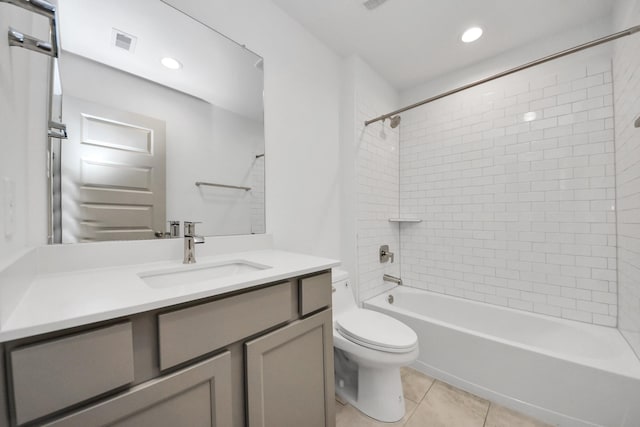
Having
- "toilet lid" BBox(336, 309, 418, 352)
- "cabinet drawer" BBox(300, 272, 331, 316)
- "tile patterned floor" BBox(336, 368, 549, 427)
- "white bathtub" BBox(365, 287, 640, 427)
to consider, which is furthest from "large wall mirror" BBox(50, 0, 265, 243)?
"white bathtub" BBox(365, 287, 640, 427)

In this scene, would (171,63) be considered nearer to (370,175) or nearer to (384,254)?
(370,175)

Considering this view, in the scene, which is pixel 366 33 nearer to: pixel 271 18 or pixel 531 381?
pixel 271 18

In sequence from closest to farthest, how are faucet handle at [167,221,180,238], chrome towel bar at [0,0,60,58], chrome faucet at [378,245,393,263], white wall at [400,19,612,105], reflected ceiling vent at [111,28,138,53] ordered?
chrome towel bar at [0,0,60,58] → reflected ceiling vent at [111,28,138,53] → faucet handle at [167,221,180,238] → white wall at [400,19,612,105] → chrome faucet at [378,245,393,263]

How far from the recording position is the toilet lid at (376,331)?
130 centimetres

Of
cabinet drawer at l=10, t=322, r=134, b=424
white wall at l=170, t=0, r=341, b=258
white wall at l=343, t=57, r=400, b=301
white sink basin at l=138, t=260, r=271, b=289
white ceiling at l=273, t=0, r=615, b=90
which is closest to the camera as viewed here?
cabinet drawer at l=10, t=322, r=134, b=424

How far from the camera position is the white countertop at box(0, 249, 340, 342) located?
0.46m

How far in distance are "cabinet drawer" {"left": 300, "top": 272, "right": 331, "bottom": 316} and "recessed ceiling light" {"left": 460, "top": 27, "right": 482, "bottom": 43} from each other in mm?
2040

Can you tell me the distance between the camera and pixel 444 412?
144 centimetres

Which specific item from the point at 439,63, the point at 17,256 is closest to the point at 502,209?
the point at 439,63

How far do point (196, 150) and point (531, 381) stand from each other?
2215 mm

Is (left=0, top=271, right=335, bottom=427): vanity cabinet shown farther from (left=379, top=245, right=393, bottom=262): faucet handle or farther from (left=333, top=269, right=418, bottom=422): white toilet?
(left=379, top=245, right=393, bottom=262): faucet handle

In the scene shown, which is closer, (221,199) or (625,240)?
(221,199)

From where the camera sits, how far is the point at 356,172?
2078 mm

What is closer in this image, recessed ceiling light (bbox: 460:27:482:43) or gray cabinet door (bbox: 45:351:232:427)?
gray cabinet door (bbox: 45:351:232:427)
